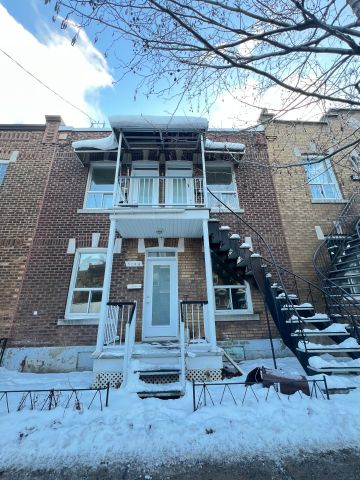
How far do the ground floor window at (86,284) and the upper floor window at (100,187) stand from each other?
5.61 feet

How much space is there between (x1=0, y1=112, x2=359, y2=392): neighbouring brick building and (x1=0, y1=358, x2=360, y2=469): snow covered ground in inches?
67.1

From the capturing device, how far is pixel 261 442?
2.89m

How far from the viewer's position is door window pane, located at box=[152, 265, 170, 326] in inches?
275

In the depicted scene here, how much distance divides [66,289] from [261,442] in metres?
5.96

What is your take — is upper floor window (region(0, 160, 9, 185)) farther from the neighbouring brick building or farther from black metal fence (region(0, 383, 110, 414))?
black metal fence (region(0, 383, 110, 414))

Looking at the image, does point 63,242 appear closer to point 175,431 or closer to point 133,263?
point 133,263

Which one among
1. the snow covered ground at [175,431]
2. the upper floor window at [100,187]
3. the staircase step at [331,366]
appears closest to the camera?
the snow covered ground at [175,431]

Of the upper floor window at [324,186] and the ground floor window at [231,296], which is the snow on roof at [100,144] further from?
the upper floor window at [324,186]

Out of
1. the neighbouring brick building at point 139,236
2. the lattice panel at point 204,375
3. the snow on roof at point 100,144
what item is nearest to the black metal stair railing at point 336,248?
the neighbouring brick building at point 139,236

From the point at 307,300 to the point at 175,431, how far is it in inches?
220

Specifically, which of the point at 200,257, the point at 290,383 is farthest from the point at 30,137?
the point at 290,383

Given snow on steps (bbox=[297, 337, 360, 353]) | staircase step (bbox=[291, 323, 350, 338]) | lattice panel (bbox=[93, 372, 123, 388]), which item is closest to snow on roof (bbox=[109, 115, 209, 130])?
staircase step (bbox=[291, 323, 350, 338])

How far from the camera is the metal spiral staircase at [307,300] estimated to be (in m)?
4.83

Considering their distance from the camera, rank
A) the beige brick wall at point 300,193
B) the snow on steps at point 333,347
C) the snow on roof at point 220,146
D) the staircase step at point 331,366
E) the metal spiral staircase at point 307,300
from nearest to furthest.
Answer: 1. the staircase step at point 331,366
2. the snow on steps at point 333,347
3. the metal spiral staircase at point 307,300
4. the beige brick wall at point 300,193
5. the snow on roof at point 220,146
